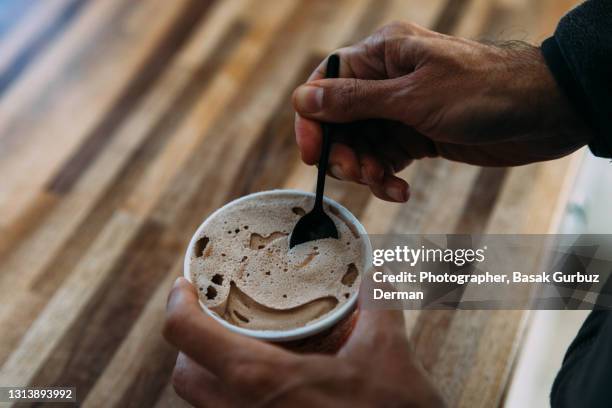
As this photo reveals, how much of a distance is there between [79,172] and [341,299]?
106 centimetres

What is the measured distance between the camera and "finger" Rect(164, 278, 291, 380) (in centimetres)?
72

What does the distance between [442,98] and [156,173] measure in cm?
91

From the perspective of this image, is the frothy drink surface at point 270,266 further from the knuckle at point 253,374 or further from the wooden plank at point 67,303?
the wooden plank at point 67,303

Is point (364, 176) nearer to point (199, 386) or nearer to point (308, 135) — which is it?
point (308, 135)

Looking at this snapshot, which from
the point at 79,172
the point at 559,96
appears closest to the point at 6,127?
the point at 79,172

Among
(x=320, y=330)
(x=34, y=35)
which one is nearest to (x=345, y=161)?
(x=320, y=330)

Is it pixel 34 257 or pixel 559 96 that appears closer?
pixel 559 96

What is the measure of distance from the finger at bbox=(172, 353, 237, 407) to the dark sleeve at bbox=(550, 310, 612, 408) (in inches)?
19.0

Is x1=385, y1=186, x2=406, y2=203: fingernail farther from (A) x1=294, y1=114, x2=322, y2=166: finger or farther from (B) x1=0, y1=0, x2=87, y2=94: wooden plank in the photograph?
(B) x1=0, y1=0, x2=87, y2=94: wooden plank

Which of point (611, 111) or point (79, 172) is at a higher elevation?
point (611, 111)

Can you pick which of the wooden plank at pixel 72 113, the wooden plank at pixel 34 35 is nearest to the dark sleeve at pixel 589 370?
the wooden plank at pixel 72 113

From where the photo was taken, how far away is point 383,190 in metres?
1.12

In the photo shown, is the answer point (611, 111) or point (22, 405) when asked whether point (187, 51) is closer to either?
point (22, 405)

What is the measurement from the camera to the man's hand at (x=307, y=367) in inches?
27.8
